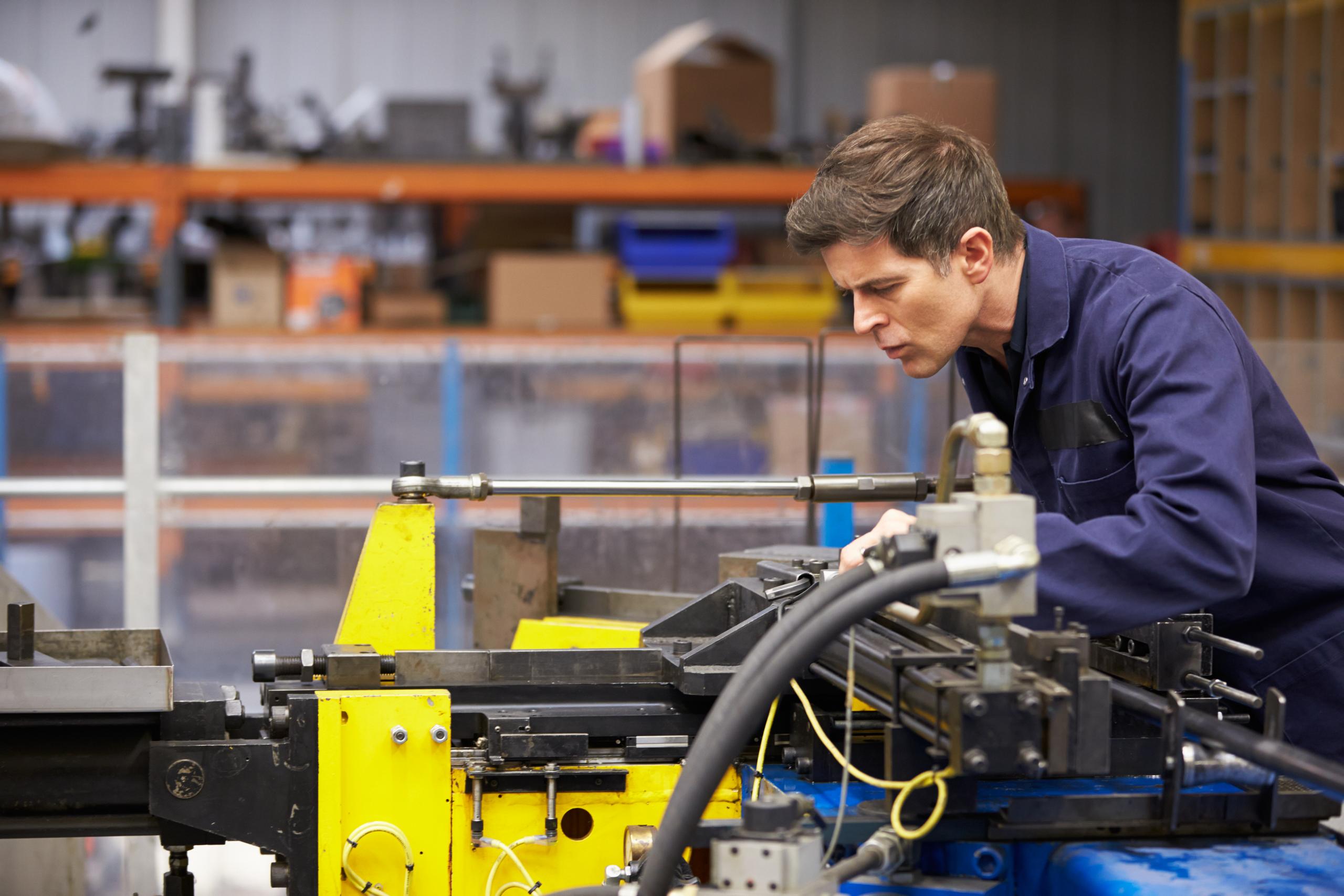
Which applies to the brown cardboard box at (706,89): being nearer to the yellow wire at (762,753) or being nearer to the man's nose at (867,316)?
the man's nose at (867,316)

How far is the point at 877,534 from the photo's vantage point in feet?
4.30

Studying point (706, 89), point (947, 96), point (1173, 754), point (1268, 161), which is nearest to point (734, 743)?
point (1173, 754)

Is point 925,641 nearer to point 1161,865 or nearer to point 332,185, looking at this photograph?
point 1161,865

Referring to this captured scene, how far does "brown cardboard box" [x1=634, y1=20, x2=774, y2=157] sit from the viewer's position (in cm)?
641

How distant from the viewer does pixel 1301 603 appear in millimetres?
1494

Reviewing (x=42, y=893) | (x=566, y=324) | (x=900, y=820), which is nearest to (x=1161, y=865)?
(x=900, y=820)

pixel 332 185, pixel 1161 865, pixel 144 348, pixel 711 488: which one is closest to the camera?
pixel 1161 865

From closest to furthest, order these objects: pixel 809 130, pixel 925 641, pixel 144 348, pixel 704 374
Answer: pixel 925 641
pixel 144 348
pixel 704 374
pixel 809 130

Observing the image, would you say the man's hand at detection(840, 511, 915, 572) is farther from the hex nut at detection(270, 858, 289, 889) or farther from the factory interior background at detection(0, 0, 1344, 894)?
the factory interior background at detection(0, 0, 1344, 894)

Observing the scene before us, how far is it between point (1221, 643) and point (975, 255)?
1.54 feet

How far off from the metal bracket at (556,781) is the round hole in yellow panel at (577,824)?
32 millimetres

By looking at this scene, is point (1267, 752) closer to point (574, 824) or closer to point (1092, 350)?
point (1092, 350)

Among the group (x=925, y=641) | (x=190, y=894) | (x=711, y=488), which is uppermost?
(x=711, y=488)

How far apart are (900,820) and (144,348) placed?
110 inches
